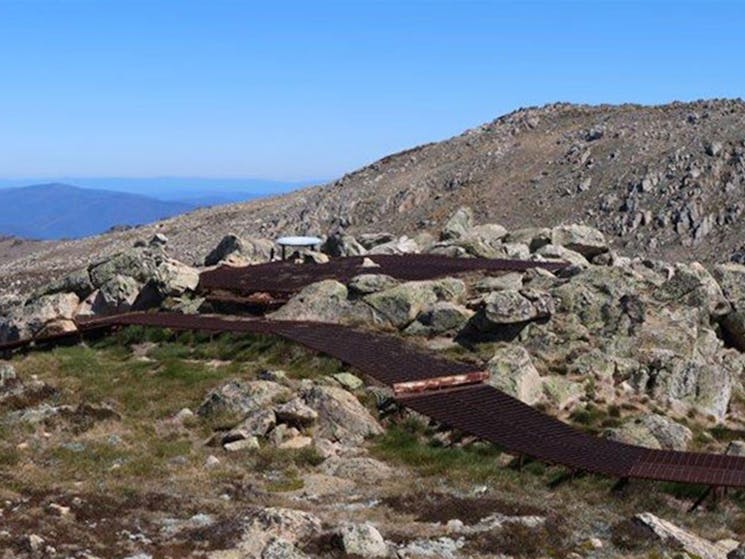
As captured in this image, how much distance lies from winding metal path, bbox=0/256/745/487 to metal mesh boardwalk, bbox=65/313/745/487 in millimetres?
19

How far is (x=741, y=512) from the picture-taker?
1650 cm

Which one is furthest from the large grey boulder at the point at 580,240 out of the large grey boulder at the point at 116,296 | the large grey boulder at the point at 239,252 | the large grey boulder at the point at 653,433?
the large grey boulder at the point at 653,433

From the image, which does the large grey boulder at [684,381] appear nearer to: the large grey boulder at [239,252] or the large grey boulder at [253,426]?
the large grey boulder at [253,426]

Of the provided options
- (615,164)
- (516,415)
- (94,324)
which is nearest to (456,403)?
(516,415)

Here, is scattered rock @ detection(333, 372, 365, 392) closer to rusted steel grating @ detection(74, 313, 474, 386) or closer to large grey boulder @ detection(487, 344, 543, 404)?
rusted steel grating @ detection(74, 313, 474, 386)

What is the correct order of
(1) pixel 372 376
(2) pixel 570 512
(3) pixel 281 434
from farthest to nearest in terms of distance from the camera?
1. (1) pixel 372 376
2. (3) pixel 281 434
3. (2) pixel 570 512

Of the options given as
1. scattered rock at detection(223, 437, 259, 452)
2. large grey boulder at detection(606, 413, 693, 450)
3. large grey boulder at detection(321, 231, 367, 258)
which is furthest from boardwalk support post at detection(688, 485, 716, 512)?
large grey boulder at detection(321, 231, 367, 258)

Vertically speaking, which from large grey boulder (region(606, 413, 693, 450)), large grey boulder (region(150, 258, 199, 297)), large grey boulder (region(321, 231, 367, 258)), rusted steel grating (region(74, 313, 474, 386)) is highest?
large grey boulder (region(321, 231, 367, 258))

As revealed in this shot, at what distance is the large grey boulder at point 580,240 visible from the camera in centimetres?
4281

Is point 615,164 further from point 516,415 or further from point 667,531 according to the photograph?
point 667,531

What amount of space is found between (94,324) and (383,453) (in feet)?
49.5

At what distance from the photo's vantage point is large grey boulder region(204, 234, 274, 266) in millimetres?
44531

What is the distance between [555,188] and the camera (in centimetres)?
7338

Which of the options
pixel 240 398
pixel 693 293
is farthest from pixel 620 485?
pixel 693 293
